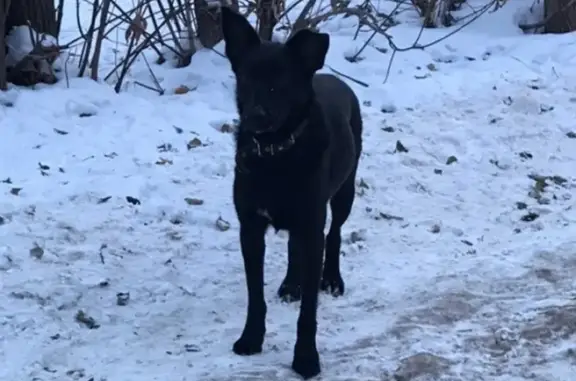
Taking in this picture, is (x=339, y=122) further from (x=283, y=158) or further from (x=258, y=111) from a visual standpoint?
(x=258, y=111)

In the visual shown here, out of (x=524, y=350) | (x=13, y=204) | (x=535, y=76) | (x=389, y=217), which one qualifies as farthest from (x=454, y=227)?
(x=535, y=76)

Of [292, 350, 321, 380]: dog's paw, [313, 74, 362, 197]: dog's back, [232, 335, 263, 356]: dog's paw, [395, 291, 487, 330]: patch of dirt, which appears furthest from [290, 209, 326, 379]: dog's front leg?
[395, 291, 487, 330]: patch of dirt

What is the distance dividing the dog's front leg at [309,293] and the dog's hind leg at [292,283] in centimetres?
66

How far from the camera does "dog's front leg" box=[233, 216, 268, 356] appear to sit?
14.7 ft

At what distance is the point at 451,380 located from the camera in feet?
14.0

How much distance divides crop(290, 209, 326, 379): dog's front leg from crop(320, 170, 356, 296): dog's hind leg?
77cm

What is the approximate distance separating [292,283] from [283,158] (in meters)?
1.03

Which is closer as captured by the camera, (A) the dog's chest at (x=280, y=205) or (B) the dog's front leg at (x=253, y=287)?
(A) the dog's chest at (x=280, y=205)

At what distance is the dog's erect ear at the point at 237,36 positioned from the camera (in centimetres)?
418

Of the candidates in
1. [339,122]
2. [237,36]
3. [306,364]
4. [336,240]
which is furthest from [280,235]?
[237,36]

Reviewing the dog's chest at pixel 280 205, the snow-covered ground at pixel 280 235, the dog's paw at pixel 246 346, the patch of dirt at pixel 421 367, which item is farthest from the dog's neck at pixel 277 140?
the patch of dirt at pixel 421 367

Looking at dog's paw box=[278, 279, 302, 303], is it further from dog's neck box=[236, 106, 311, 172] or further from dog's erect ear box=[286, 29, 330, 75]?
dog's erect ear box=[286, 29, 330, 75]

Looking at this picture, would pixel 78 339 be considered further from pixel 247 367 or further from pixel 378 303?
pixel 378 303

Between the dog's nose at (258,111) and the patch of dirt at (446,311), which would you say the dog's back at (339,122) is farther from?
the patch of dirt at (446,311)
